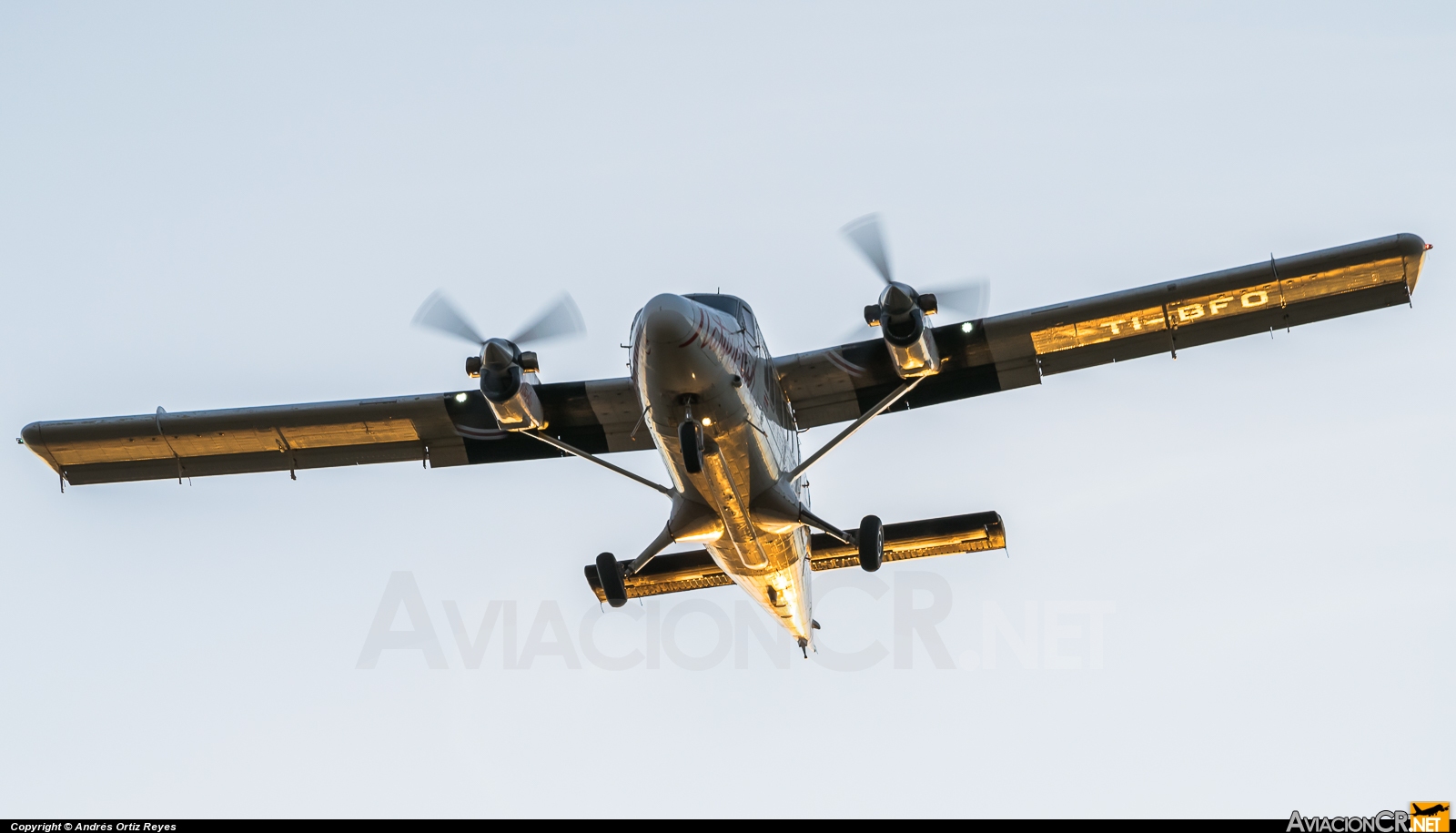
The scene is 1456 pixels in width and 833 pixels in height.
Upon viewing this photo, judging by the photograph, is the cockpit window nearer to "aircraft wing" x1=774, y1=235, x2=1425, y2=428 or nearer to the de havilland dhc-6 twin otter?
the de havilland dhc-6 twin otter

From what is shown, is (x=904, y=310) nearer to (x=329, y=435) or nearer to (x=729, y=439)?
(x=729, y=439)

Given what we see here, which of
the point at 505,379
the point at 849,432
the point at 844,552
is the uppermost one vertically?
the point at 505,379

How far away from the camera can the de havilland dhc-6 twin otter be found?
15.6m

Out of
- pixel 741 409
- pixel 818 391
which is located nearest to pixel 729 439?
pixel 741 409

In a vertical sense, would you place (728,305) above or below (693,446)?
above

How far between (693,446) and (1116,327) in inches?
265

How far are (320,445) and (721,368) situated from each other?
7425 millimetres

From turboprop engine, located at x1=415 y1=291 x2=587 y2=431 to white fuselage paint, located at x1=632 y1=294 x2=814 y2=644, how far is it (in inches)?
80.3

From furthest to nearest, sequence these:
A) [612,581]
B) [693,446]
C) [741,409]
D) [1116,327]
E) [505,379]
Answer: [1116,327]
[612,581]
[505,379]
[741,409]
[693,446]

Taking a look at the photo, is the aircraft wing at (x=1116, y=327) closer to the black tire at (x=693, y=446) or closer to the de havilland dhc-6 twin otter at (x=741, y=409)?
the de havilland dhc-6 twin otter at (x=741, y=409)

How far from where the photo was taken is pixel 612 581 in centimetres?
1738

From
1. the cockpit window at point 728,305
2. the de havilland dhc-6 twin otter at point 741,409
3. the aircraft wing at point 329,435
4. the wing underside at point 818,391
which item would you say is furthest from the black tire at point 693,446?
the aircraft wing at point 329,435

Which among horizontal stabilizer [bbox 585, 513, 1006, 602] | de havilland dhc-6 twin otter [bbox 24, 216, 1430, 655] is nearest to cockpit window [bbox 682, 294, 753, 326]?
de havilland dhc-6 twin otter [bbox 24, 216, 1430, 655]

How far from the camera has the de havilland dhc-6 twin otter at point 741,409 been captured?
15.6 meters
